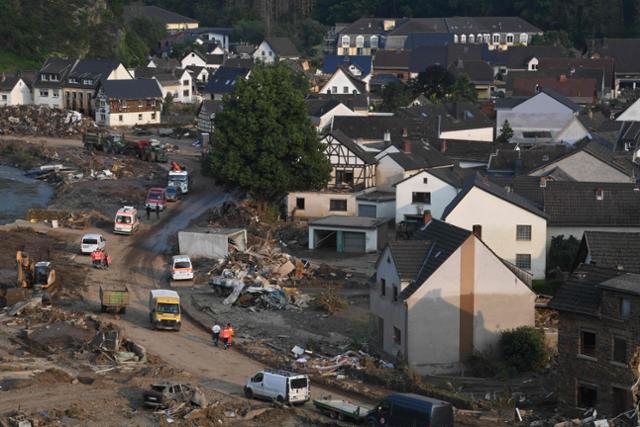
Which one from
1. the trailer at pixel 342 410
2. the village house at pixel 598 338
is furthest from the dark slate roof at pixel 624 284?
the trailer at pixel 342 410

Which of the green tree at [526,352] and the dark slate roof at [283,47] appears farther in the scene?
the dark slate roof at [283,47]

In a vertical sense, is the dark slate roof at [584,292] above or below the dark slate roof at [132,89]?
below

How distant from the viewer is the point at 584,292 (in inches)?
955

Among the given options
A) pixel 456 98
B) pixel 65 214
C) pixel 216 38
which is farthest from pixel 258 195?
pixel 216 38

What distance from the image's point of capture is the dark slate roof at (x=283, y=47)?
105075 mm

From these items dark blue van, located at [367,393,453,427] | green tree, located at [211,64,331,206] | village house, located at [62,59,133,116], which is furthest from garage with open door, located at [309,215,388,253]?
village house, located at [62,59,133,116]

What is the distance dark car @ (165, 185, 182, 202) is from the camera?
160 ft

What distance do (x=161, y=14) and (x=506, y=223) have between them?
91136mm

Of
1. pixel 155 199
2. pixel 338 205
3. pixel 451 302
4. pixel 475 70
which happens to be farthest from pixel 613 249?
pixel 475 70

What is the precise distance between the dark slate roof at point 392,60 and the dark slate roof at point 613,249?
6477 centimetres

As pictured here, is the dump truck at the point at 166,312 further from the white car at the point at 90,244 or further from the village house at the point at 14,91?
the village house at the point at 14,91

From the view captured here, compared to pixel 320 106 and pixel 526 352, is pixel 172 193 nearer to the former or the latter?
pixel 320 106

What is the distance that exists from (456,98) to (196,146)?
1547 cm

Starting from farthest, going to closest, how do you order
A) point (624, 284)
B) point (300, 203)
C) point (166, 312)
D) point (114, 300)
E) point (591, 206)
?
point (300, 203) → point (591, 206) → point (114, 300) → point (166, 312) → point (624, 284)
